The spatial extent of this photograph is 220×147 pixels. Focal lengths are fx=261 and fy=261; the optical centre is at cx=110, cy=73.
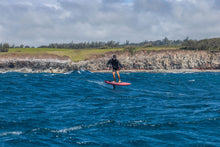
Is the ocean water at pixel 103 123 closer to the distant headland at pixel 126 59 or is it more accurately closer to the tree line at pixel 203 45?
the distant headland at pixel 126 59

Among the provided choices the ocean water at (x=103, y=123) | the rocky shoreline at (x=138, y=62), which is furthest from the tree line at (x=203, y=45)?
the ocean water at (x=103, y=123)

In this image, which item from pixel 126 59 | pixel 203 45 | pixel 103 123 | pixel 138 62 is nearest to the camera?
pixel 103 123

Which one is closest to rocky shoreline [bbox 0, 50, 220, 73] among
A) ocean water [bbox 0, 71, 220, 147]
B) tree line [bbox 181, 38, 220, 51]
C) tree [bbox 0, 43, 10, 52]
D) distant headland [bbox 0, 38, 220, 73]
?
distant headland [bbox 0, 38, 220, 73]

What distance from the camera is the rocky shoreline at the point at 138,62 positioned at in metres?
104

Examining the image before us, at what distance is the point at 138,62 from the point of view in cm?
11069

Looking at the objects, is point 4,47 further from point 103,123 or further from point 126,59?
point 103,123

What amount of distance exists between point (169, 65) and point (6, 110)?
101275mm

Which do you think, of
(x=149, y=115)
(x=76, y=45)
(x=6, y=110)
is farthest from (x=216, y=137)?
(x=76, y=45)

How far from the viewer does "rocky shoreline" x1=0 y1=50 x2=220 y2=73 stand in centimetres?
10369

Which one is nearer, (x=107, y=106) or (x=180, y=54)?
(x=107, y=106)

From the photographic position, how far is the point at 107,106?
17.9m

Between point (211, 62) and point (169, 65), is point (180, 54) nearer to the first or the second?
point (169, 65)

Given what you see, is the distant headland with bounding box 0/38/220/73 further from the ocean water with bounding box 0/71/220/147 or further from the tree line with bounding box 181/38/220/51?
the ocean water with bounding box 0/71/220/147

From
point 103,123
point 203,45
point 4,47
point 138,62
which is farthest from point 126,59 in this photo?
point 103,123
